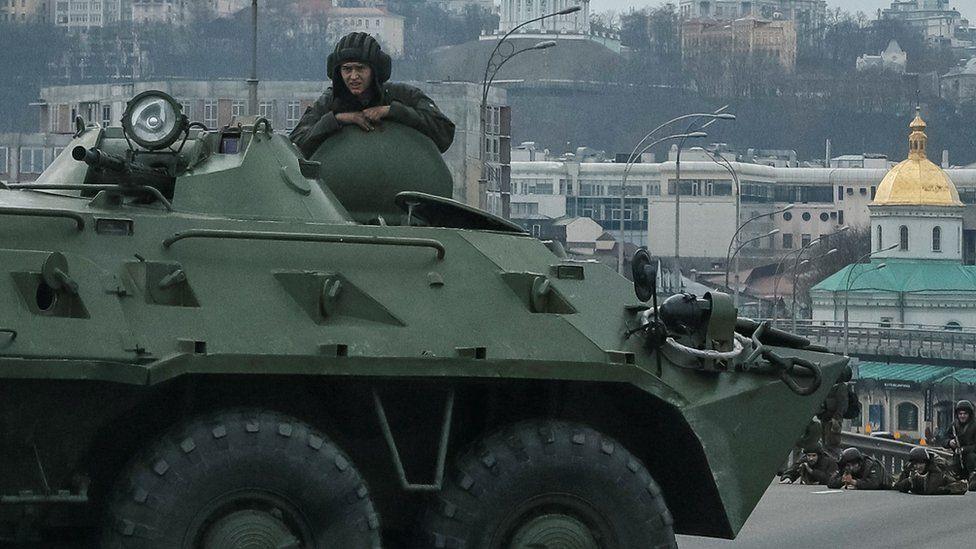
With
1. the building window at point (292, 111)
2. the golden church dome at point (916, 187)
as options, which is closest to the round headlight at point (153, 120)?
the building window at point (292, 111)

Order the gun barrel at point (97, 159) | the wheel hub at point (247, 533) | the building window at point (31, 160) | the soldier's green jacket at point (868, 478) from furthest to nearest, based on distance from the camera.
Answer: the building window at point (31, 160)
the soldier's green jacket at point (868, 478)
the gun barrel at point (97, 159)
the wheel hub at point (247, 533)

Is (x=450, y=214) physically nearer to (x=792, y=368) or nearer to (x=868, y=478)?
(x=792, y=368)

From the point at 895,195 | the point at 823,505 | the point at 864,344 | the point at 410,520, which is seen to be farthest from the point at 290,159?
the point at 895,195

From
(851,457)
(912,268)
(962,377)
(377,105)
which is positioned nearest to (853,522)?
(851,457)

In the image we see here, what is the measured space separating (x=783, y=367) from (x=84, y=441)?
12.3ft

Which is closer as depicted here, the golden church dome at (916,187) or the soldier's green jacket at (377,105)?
the soldier's green jacket at (377,105)

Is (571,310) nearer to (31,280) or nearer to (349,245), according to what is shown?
(349,245)

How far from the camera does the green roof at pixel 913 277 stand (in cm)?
13838

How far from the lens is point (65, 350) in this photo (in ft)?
37.6

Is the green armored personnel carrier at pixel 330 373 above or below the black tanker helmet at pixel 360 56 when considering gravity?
below

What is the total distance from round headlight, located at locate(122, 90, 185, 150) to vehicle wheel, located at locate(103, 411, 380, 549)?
1885 mm

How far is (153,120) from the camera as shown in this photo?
13336mm

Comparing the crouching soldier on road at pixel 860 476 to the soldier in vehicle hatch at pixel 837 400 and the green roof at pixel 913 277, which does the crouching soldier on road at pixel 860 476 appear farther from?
the green roof at pixel 913 277

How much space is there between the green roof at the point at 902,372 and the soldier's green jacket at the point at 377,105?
355 ft
